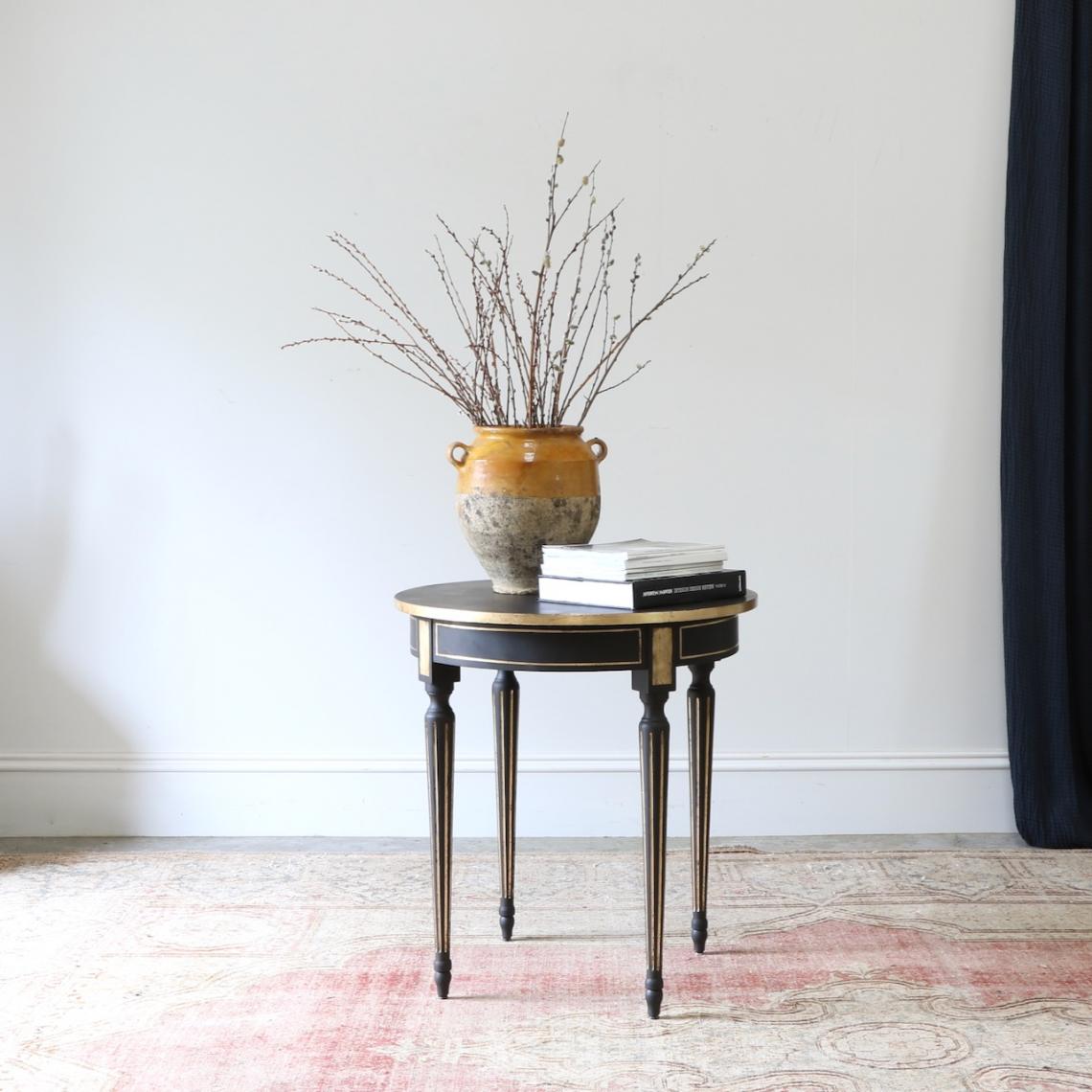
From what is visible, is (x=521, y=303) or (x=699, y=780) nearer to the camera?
(x=699, y=780)

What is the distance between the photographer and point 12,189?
330cm

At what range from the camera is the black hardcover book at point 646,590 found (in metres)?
2.13

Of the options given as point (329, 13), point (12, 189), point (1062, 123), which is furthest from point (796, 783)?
point (12, 189)

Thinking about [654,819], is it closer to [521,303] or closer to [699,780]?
[699,780]

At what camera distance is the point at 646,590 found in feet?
7.02

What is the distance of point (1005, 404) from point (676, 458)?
2.77 ft

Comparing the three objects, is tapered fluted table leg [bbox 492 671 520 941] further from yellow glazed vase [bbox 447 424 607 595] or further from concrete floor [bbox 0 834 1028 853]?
concrete floor [bbox 0 834 1028 853]

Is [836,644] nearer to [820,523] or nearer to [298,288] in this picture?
[820,523]

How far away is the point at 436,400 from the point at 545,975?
1.53m

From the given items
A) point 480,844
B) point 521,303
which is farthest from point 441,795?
point 521,303

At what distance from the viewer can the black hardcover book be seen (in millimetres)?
2135

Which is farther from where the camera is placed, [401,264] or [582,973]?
[401,264]

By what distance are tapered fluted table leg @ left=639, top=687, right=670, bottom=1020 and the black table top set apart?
132 millimetres

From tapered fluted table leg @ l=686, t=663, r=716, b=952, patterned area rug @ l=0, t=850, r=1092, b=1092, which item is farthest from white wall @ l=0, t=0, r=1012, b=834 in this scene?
tapered fluted table leg @ l=686, t=663, r=716, b=952
